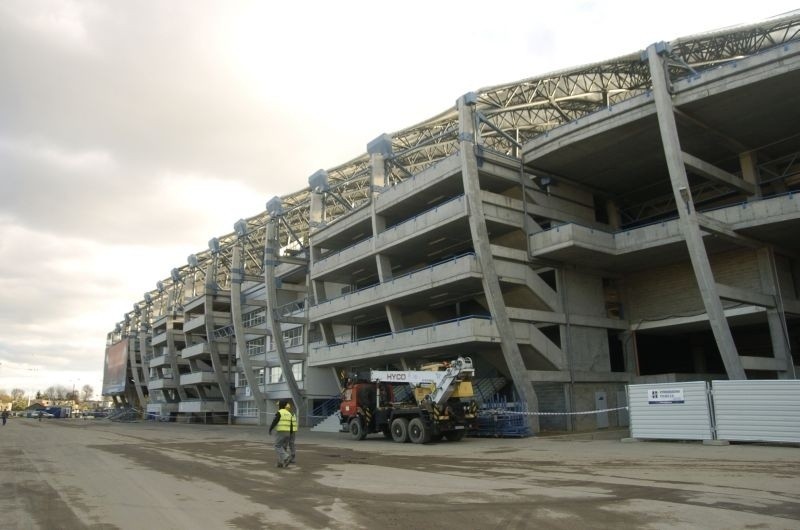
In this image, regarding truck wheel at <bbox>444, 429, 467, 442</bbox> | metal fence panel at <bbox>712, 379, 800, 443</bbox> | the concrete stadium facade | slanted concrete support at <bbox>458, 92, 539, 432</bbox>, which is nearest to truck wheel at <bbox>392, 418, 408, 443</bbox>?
truck wheel at <bbox>444, 429, 467, 442</bbox>

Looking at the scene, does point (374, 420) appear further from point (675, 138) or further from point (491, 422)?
point (675, 138)

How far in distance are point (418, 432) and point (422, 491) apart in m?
12.9

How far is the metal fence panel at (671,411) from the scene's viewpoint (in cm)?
1928

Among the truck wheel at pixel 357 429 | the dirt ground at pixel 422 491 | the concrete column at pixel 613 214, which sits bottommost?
the dirt ground at pixel 422 491

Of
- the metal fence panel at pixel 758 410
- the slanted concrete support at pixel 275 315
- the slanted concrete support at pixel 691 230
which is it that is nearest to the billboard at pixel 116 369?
the slanted concrete support at pixel 275 315

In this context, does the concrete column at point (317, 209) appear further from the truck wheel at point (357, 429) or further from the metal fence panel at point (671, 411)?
the metal fence panel at point (671, 411)

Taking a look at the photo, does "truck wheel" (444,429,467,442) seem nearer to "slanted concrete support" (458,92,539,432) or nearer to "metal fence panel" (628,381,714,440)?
"slanted concrete support" (458,92,539,432)

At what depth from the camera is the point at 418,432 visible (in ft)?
75.2

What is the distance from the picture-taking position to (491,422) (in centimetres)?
2652

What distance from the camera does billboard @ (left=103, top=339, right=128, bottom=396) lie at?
8975 centimetres

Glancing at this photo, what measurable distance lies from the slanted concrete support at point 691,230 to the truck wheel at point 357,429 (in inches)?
620

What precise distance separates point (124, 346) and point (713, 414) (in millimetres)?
89882

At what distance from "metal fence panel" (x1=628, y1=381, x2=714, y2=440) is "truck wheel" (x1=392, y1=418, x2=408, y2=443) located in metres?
8.73

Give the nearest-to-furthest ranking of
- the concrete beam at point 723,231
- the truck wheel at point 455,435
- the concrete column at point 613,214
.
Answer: the truck wheel at point 455,435
the concrete beam at point 723,231
the concrete column at point 613,214
